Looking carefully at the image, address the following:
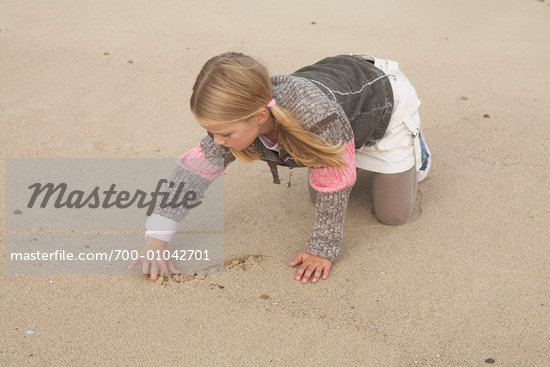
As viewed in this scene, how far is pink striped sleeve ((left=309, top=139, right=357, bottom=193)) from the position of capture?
1.79 meters

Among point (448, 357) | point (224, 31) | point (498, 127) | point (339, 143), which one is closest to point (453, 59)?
point (498, 127)

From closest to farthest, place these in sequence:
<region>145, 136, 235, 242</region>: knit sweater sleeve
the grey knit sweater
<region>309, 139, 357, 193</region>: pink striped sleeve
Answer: the grey knit sweater
<region>309, 139, 357, 193</region>: pink striped sleeve
<region>145, 136, 235, 242</region>: knit sweater sleeve

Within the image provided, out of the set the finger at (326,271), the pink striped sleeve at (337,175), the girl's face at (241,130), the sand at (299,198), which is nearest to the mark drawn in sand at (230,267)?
the sand at (299,198)

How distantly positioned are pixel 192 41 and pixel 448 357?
2481 millimetres

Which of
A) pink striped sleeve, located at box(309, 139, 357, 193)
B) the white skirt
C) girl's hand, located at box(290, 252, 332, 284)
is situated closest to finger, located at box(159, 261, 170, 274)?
girl's hand, located at box(290, 252, 332, 284)

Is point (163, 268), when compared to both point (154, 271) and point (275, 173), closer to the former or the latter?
point (154, 271)

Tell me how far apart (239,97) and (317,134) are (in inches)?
10.0

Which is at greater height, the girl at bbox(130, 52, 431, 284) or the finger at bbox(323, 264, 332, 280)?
the girl at bbox(130, 52, 431, 284)

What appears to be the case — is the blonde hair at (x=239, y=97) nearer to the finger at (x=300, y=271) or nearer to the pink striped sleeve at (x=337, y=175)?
the pink striped sleeve at (x=337, y=175)

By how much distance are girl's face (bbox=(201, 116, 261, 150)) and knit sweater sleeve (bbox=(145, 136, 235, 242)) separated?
0.23 m

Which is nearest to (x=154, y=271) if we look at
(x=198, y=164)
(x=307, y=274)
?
(x=198, y=164)

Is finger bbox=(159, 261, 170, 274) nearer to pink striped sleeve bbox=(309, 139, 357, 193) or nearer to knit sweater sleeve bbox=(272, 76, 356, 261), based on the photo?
knit sweater sleeve bbox=(272, 76, 356, 261)

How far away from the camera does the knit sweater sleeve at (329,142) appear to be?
167 centimetres

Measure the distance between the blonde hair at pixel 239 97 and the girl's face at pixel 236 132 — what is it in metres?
0.02
